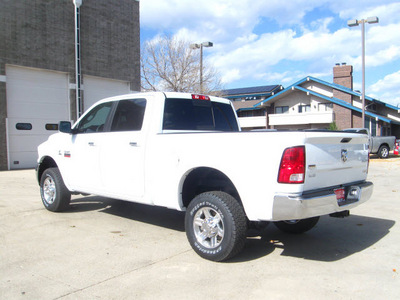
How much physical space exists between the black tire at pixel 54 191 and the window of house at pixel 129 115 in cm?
174

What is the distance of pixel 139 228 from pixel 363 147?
3.50 meters

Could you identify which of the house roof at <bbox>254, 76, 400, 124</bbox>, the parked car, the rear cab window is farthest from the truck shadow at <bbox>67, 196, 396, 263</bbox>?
the house roof at <bbox>254, 76, 400, 124</bbox>

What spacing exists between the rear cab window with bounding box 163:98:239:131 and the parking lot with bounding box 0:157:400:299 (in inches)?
64.9

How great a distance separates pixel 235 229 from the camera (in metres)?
3.98

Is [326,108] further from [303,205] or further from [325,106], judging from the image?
[303,205]

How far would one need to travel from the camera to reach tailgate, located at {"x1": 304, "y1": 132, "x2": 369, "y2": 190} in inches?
149

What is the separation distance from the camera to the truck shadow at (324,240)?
4578 millimetres

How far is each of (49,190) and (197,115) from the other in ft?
10.8

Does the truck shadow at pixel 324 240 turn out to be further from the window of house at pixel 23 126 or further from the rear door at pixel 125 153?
the window of house at pixel 23 126

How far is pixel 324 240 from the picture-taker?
5199 millimetres

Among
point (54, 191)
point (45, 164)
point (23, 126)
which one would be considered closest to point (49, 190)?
point (54, 191)

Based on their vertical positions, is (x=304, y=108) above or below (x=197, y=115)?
above

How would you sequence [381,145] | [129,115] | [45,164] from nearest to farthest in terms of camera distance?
[129,115], [45,164], [381,145]

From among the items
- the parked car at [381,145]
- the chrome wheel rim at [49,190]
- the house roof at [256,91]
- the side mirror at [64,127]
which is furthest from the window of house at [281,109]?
the side mirror at [64,127]
